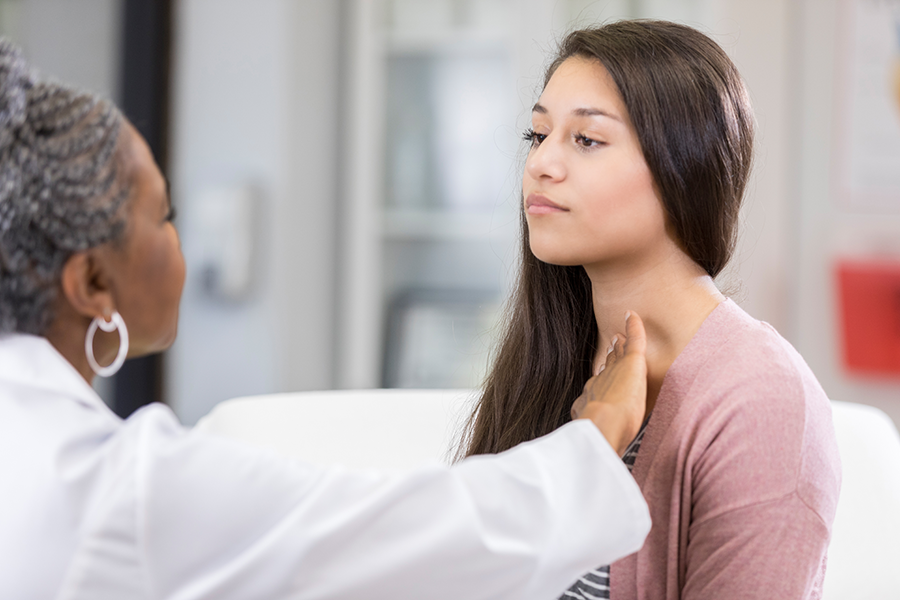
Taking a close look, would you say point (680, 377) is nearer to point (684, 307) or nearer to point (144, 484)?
point (684, 307)

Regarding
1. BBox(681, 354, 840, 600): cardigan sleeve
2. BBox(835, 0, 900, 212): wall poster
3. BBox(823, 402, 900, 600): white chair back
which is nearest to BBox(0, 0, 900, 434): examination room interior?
BBox(835, 0, 900, 212): wall poster

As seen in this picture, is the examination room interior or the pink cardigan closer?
the pink cardigan

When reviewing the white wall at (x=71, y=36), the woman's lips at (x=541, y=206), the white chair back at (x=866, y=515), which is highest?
the white wall at (x=71, y=36)

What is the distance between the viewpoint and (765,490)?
2.51 ft

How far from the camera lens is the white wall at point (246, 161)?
204cm

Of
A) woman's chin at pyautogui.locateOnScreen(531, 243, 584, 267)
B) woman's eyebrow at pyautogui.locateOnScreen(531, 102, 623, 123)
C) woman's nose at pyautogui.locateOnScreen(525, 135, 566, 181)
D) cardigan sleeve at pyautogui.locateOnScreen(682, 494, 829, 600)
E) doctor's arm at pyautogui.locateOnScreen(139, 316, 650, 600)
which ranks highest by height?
woman's eyebrow at pyautogui.locateOnScreen(531, 102, 623, 123)

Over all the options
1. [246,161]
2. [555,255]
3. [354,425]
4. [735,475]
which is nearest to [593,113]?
[555,255]

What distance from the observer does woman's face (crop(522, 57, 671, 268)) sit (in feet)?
2.87

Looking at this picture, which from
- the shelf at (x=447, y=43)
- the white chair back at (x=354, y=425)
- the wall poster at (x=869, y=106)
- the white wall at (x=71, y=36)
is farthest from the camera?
the shelf at (x=447, y=43)

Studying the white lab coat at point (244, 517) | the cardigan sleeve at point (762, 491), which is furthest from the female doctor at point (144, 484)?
the cardigan sleeve at point (762, 491)

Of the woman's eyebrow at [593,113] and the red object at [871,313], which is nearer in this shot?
the woman's eyebrow at [593,113]

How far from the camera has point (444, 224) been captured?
7.63 feet

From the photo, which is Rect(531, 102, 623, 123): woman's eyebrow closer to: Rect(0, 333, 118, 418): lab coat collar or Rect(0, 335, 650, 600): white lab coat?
Rect(0, 335, 650, 600): white lab coat

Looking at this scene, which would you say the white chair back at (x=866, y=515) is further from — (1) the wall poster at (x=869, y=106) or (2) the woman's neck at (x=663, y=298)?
(1) the wall poster at (x=869, y=106)
